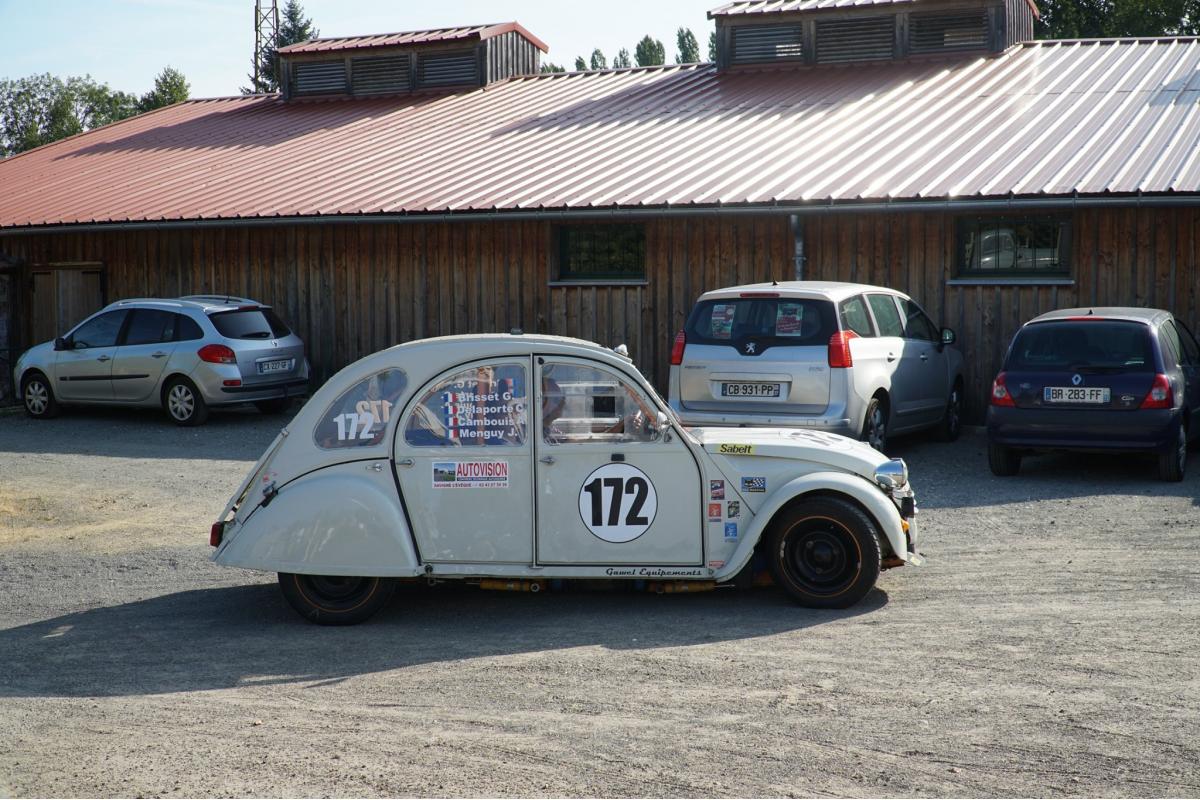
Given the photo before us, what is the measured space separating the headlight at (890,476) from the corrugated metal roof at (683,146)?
824 cm

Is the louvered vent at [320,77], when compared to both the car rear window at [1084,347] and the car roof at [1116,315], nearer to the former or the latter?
the car roof at [1116,315]

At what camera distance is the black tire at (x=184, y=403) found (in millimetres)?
17719

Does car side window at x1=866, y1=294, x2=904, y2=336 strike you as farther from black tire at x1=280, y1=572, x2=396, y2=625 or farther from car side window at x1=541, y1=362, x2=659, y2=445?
black tire at x1=280, y1=572, x2=396, y2=625

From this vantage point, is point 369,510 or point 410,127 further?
point 410,127

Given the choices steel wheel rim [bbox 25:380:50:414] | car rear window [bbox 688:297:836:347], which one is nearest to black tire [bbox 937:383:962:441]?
car rear window [bbox 688:297:836:347]

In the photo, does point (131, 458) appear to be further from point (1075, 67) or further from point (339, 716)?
point (1075, 67)

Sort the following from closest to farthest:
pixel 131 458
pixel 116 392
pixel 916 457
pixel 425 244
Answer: pixel 916 457, pixel 131 458, pixel 116 392, pixel 425 244

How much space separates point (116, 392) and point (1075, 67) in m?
15.6

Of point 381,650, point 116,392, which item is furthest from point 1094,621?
point 116,392

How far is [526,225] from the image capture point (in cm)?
1909

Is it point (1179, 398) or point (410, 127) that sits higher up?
point (410, 127)

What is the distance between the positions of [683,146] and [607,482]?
514 inches

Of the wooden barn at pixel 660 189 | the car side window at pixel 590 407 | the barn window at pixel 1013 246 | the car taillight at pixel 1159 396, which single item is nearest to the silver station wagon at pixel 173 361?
the wooden barn at pixel 660 189

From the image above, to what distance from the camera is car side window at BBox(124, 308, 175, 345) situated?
18.0 m
